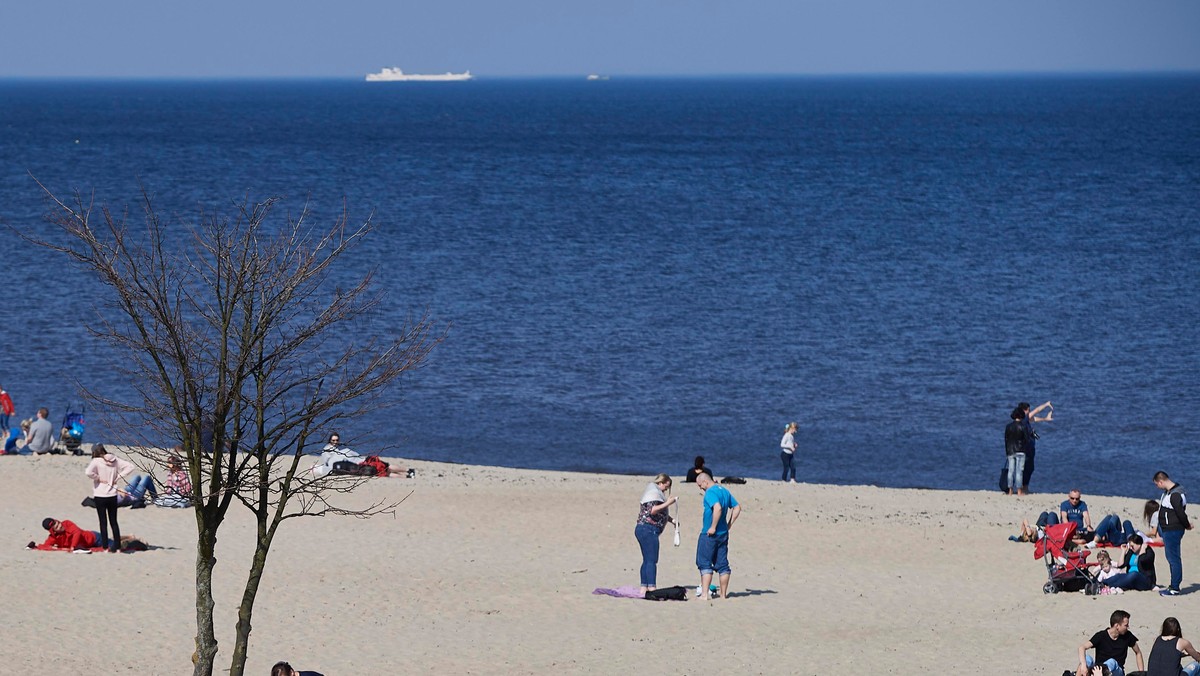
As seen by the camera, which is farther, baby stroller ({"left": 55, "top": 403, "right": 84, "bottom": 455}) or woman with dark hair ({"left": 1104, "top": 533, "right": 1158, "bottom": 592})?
baby stroller ({"left": 55, "top": 403, "right": 84, "bottom": 455})

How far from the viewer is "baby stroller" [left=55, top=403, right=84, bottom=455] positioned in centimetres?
2658

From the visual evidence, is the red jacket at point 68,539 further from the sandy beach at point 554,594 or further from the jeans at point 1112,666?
the jeans at point 1112,666

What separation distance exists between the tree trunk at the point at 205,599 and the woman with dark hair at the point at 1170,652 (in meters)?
8.24

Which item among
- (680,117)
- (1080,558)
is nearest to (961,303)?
(1080,558)

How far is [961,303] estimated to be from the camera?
160 feet

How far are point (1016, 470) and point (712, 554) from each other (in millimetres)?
9961

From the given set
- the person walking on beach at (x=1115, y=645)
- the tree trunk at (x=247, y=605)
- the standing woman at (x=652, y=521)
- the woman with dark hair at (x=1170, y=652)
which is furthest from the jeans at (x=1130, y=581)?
the tree trunk at (x=247, y=605)

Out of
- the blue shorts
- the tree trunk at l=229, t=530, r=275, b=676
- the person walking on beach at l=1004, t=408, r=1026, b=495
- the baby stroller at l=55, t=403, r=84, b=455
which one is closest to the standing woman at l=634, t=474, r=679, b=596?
the blue shorts

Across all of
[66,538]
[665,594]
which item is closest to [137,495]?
[66,538]

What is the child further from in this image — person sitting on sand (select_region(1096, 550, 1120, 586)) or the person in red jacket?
the person in red jacket

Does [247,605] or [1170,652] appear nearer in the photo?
[247,605]

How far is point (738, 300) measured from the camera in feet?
162

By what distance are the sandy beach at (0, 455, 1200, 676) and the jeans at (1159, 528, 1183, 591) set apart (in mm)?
254

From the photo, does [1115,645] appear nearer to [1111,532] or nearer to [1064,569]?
[1064,569]
